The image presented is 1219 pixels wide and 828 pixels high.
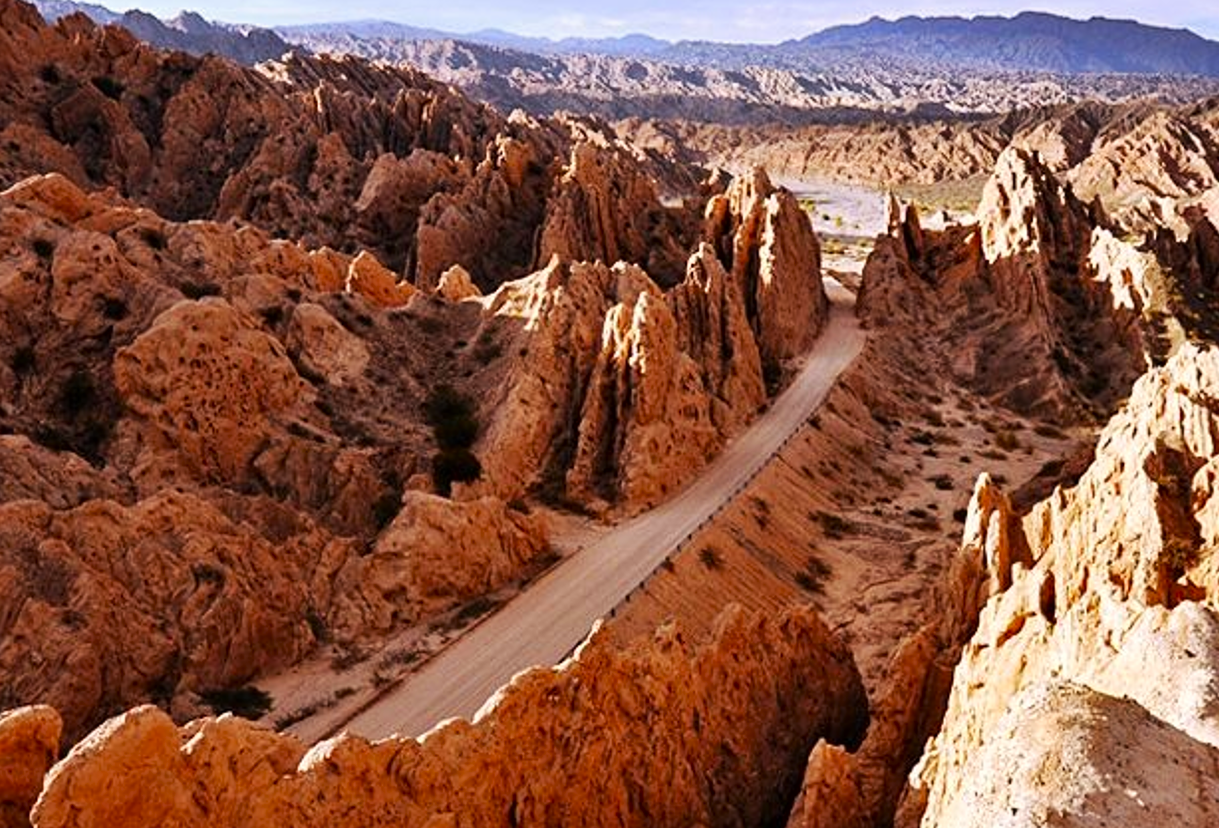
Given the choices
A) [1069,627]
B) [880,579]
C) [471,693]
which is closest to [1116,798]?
[1069,627]

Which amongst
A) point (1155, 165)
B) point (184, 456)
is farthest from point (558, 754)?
point (1155, 165)

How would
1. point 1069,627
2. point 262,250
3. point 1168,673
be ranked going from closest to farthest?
point 1168,673 < point 1069,627 < point 262,250

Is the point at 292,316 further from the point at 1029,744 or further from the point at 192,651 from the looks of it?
the point at 1029,744

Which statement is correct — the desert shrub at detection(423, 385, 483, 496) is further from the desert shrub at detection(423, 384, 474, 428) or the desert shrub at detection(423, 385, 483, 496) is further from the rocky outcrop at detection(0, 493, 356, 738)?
the rocky outcrop at detection(0, 493, 356, 738)

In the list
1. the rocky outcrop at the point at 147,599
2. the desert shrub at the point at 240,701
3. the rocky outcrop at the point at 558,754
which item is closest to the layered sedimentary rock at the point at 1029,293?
the rocky outcrop at the point at 558,754

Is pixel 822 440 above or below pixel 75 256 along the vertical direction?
below

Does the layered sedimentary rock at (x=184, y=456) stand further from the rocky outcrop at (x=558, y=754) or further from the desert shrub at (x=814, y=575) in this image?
the desert shrub at (x=814, y=575)

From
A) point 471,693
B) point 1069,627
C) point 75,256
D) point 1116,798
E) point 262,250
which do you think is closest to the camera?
point 1116,798
